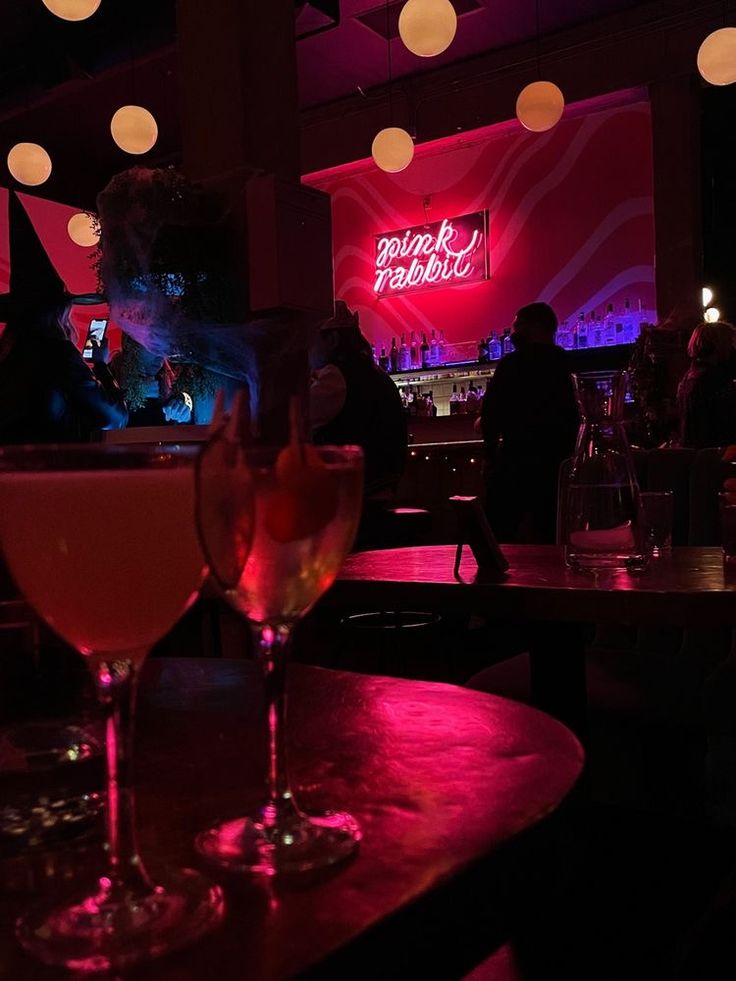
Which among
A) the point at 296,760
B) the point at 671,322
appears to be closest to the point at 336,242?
the point at 671,322

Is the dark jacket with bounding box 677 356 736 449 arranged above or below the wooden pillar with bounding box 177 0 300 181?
below

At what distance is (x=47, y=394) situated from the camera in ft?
10.00

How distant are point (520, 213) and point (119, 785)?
746 cm

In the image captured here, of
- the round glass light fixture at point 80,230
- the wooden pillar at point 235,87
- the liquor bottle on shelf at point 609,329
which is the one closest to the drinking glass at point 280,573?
the wooden pillar at point 235,87

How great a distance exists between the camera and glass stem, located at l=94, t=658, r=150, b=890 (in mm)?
407

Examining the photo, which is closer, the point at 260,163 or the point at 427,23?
the point at 260,163

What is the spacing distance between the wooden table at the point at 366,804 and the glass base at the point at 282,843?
0.04 ft

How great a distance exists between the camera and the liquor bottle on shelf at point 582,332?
6.80 metres

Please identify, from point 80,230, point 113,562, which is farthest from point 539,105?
point 113,562

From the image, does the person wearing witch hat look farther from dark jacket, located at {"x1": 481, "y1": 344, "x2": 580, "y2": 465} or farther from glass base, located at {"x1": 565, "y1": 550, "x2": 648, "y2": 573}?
dark jacket, located at {"x1": 481, "y1": 344, "x2": 580, "y2": 465}

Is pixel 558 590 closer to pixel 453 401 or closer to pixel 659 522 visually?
pixel 659 522

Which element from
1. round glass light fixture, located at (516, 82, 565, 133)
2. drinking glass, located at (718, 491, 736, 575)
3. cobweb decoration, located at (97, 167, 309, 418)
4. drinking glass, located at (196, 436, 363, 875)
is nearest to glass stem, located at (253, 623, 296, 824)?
drinking glass, located at (196, 436, 363, 875)

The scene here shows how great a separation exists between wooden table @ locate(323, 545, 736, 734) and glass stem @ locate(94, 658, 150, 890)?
919 millimetres

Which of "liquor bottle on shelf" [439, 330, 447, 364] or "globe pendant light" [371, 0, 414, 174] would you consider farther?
"liquor bottle on shelf" [439, 330, 447, 364]
